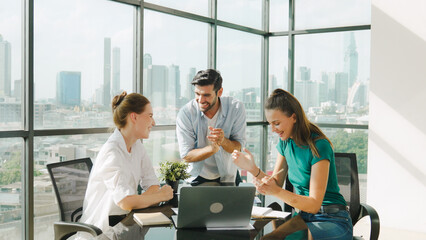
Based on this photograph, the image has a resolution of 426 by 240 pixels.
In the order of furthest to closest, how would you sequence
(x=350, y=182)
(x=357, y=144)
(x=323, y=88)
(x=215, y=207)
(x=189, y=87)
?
(x=323, y=88) → (x=357, y=144) → (x=189, y=87) → (x=350, y=182) → (x=215, y=207)

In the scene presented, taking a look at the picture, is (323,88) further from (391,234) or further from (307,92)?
(391,234)

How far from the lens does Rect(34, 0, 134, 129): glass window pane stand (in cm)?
341

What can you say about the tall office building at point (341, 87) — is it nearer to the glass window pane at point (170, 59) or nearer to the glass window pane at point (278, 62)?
the glass window pane at point (278, 62)

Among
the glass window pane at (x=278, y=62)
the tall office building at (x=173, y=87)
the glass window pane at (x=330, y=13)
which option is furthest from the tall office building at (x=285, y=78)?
the tall office building at (x=173, y=87)

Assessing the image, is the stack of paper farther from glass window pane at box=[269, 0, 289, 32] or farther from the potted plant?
glass window pane at box=[269, 0, 289, 32]

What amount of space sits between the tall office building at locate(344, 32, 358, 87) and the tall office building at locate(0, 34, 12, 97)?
155 inches

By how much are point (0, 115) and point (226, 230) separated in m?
2.00

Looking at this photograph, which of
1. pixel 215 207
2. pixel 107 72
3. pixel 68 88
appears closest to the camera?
pixel 215 207

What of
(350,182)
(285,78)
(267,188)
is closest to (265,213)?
(267,188)

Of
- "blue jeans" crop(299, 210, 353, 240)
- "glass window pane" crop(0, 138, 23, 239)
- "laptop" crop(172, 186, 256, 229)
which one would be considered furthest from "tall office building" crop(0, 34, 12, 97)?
"blue jeans" crop(299, 210, 353, 240)

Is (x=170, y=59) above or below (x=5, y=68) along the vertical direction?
above

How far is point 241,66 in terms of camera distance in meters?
5.75

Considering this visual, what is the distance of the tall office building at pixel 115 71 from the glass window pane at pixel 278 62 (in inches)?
107

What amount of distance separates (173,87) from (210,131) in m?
1.48
